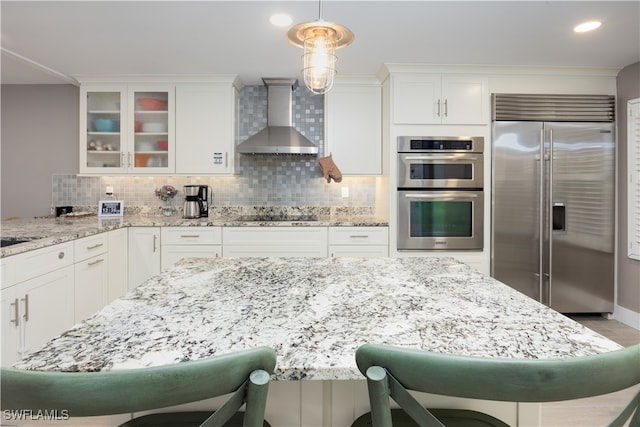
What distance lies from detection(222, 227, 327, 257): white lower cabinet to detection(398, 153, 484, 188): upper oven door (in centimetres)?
103

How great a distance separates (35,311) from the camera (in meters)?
2.10

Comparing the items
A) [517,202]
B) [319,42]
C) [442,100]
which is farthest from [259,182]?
[319,42]

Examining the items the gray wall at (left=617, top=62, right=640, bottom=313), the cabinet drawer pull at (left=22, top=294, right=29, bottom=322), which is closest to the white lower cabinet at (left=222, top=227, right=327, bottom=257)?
the cabinet drawer pull at (left=22, top=294, right=29, bottom=322)

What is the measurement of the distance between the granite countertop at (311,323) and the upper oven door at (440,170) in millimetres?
2077

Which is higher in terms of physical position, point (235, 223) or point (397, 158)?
point (397, 158)

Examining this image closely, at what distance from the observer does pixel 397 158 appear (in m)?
3.33

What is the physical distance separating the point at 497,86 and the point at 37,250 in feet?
12.4

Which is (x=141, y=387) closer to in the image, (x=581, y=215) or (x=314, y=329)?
(x=314, y=329)

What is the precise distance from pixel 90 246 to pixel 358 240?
216 centimetres

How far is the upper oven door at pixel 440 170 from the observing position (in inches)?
130

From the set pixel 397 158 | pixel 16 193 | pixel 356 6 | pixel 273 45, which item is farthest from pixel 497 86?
pixel 16 193

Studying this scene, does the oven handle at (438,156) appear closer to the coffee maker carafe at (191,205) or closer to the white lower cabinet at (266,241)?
the white lower cabinet at (266,241)

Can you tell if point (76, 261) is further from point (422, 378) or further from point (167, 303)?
point (422, 378)

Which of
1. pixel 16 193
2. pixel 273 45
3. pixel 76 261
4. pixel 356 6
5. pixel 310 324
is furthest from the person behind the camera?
pixel 16 193
